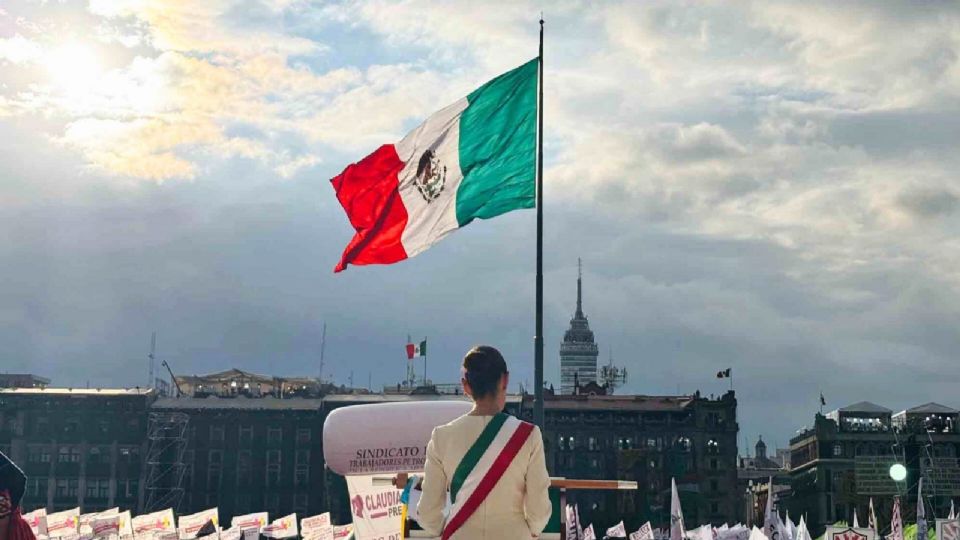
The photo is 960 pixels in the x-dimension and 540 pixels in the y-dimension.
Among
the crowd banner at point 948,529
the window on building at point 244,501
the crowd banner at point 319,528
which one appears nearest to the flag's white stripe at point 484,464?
the crowd banner at point 948,529

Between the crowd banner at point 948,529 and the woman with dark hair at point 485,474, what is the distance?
100 feet

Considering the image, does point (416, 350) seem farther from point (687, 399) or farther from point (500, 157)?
point (500, 157)

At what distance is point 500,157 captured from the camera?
16.0m

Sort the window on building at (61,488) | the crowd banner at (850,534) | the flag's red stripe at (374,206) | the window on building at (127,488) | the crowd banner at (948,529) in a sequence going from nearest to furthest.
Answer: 1. the flag's red stripe at (374,206)
2. the crowd banner at (850,534)
3. the crowd banner at (948,529)
4. the window on building at (61,488)
5. the window on building at (127,488)

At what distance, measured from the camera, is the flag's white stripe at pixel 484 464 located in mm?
5891

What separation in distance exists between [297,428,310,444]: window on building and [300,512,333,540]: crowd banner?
191 feet

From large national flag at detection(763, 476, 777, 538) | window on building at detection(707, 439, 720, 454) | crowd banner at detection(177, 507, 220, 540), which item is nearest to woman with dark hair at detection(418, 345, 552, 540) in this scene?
large national flag at detection(763, 476, 777, 538)

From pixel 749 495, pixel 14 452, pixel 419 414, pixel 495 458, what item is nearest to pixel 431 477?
pixel 495 458

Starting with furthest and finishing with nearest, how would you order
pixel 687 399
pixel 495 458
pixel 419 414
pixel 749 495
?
pixel 749 495
pixel 687 399
pixel 419 414
pixel 495 458

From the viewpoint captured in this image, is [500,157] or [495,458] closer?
[495,458]

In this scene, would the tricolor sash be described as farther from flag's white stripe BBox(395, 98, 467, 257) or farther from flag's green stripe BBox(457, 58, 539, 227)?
flag's green stripe BBox(457, 58, 539, 227)

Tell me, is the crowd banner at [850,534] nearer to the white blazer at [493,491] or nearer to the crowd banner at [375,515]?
the crowd banner at [375,515]

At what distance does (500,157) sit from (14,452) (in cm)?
9943

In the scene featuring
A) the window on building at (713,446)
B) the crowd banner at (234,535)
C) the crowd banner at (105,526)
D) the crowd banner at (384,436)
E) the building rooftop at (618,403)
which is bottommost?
the crowd banner at (234,535)
